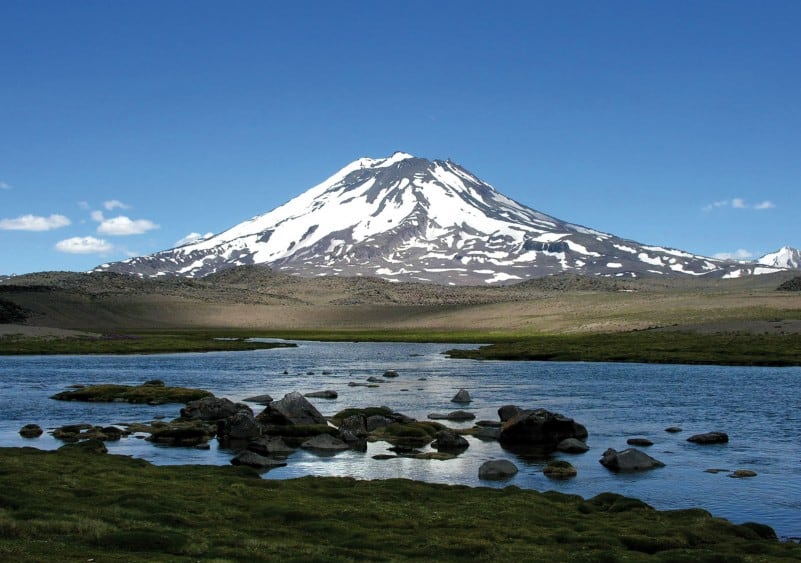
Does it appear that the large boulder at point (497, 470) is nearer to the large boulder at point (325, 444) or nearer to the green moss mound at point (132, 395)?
the large boulder at point (325, 444)

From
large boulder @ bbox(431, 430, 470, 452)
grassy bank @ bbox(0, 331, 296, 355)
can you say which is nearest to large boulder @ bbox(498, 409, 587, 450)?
large boulder @ bbox(431, 430, 470, 452)

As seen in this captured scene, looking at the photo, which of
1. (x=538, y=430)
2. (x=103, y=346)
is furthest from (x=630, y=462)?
(x=103, y=346)

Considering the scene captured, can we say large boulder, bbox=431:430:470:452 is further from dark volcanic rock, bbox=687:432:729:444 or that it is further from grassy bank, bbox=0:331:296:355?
grassy bank, bbox=0:331:296:355

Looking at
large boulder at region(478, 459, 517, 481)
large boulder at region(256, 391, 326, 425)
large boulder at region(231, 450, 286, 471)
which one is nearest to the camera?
large boulder at region(478, 459, 517, 481)

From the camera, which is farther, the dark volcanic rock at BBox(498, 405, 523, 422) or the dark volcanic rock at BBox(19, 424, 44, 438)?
the dark volcanic rock at BBox(498, 405, 523, 422)

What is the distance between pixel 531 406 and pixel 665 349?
56.6 m

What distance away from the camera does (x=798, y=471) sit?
120ft

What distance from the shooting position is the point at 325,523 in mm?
25859

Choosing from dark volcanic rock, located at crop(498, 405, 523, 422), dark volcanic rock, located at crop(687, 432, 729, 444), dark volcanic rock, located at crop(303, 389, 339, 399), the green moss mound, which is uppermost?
the green moss mound

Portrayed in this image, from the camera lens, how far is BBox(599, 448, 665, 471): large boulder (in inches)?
1474

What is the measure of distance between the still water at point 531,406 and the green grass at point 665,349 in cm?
638

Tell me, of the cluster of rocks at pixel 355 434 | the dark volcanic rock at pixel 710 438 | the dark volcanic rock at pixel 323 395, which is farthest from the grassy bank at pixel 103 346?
the dark volcanic rock at pixel 710 438

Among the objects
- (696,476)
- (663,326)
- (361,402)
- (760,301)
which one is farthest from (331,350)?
(696,476)

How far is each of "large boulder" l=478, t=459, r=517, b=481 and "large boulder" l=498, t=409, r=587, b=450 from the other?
7912mm
